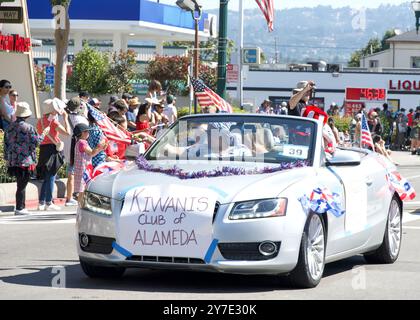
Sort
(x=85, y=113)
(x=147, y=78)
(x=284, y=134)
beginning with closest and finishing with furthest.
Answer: (x=284, y=134) → (x=85, y=113) → (x=147, y=78)

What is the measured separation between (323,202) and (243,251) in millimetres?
1022

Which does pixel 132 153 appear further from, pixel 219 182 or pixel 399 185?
pixel 399 185

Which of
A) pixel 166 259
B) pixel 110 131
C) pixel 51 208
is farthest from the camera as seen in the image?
pixel 51 208

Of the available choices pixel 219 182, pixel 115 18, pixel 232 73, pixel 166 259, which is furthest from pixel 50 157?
pixel 115 18

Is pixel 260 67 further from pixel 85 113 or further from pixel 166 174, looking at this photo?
pixel 166 174

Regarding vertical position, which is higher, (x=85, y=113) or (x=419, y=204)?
(x=85, y=113)

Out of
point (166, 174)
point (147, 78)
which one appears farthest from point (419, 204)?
point (147, 78)

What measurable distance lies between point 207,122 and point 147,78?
141 feet

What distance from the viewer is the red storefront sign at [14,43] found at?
101ft

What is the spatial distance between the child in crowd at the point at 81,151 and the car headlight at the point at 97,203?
641 centimetres

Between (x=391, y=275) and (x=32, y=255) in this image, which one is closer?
(x=391, y=275)

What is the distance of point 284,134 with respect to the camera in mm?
10703

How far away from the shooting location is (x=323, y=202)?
32.5 ft

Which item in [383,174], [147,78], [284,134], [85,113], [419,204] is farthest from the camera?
[147,78]
